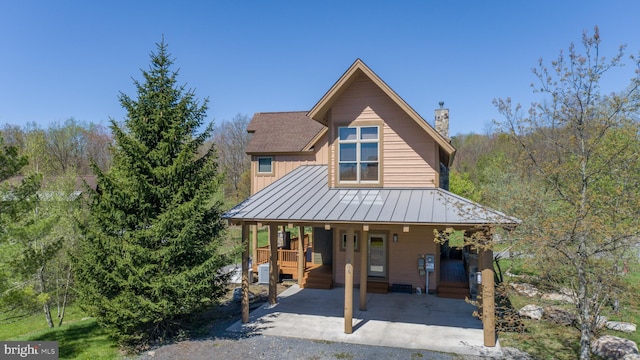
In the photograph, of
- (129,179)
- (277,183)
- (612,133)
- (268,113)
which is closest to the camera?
(612,133)

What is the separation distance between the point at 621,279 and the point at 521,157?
2727mm

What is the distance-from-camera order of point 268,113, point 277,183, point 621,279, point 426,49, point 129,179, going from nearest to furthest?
point 621,279
point 129,179
point 277,183
point 426,49
point 268,113

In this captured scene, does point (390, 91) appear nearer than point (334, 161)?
Yes

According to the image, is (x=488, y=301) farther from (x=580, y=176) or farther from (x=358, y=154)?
(x=358, y=154)

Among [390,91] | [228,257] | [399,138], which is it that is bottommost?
[228,257]

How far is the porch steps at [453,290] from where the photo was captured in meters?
12.9

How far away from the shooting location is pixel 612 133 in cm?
679

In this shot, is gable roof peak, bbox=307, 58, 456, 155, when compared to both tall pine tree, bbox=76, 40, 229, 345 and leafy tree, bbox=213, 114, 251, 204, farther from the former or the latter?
leafy tree, bbox=213, 114, 251, 204

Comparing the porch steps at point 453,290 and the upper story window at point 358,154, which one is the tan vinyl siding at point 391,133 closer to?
the upper story window at point 358,154

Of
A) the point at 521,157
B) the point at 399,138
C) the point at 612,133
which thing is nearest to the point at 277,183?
the point at 399,138

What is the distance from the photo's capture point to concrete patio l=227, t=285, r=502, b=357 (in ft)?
29.8

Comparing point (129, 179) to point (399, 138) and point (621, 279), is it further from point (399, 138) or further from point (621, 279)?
point (621, 279)

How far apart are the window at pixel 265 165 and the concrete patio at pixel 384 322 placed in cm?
743

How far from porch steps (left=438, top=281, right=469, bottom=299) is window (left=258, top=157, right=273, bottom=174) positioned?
10179mm
